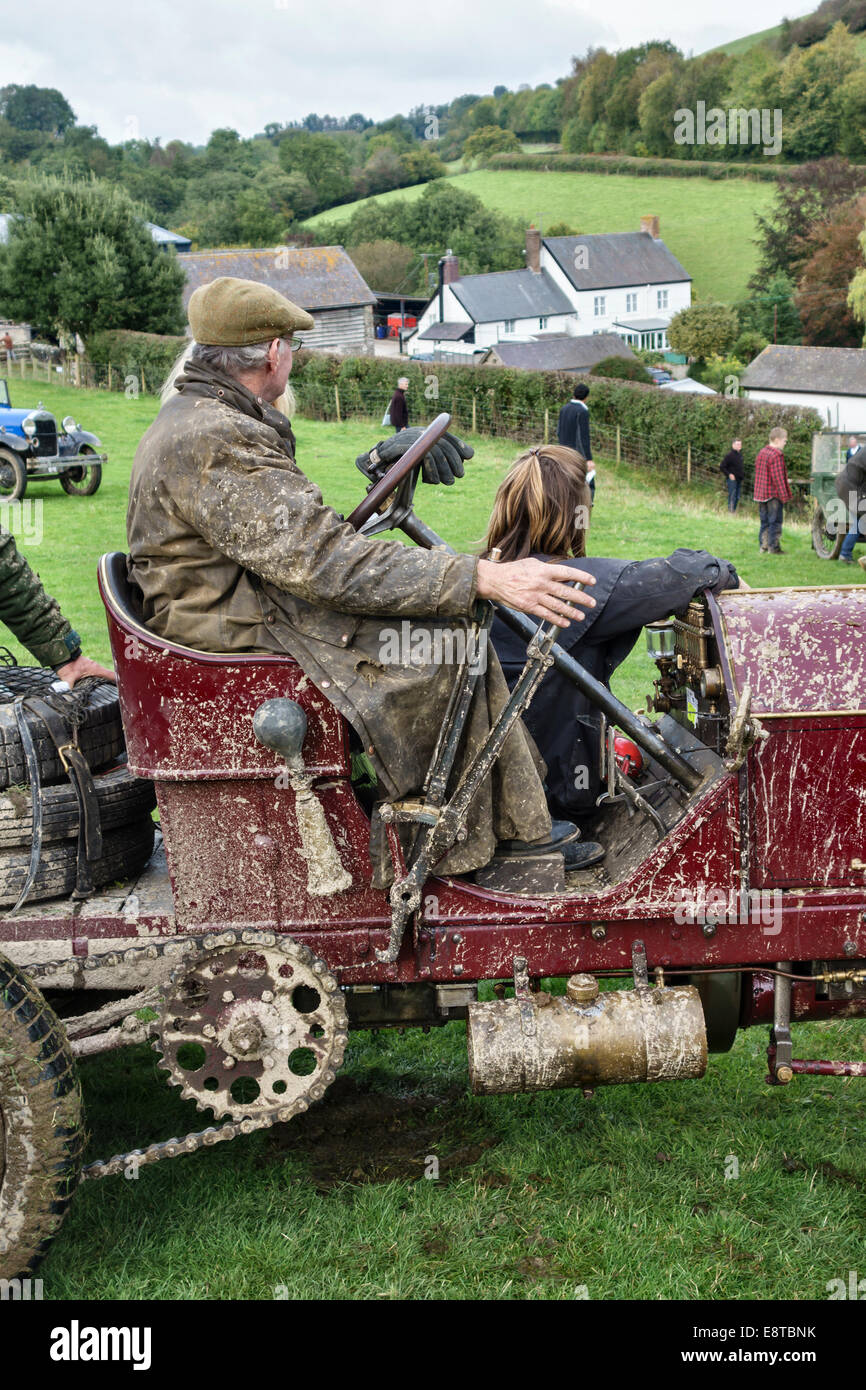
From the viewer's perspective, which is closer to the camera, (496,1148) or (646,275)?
(496,1148)

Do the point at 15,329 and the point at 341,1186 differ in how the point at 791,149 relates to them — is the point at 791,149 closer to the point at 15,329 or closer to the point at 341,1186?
the point at 15,329

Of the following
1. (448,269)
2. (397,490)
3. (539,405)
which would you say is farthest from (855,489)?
(448,269)

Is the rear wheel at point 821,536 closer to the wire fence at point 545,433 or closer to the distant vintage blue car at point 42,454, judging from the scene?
the wire fence at point 545,433

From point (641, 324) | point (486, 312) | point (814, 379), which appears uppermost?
point (486, 312)

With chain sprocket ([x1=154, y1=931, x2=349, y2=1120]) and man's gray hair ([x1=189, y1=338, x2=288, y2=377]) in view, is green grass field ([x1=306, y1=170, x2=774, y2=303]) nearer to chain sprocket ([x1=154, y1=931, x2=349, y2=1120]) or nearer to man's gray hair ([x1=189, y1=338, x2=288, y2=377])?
man's gray hair ([x1=189, y1=338, x2=288, y2=377])

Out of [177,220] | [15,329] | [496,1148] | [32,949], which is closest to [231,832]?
[32,949]

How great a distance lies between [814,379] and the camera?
51000 mm

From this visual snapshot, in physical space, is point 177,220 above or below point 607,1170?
above

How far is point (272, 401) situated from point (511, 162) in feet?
351

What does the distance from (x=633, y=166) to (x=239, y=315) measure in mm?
99249

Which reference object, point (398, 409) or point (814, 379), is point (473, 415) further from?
point (814, 379)

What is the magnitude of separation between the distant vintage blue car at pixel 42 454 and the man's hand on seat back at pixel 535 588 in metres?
16.7

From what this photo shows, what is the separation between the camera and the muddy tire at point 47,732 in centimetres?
354

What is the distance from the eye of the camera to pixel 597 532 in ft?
56.9
